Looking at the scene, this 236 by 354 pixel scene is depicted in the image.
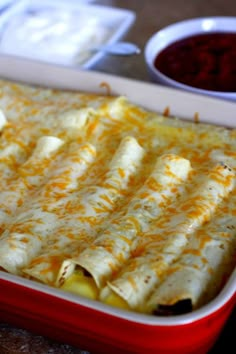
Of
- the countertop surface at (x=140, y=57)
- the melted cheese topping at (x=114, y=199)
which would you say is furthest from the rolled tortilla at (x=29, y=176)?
the countertop surface at (x=140, y=57)

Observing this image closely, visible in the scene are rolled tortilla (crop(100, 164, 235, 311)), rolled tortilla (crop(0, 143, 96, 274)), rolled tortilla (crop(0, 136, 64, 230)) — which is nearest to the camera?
rolled tortilla (crop(100, 164, 235, 311))

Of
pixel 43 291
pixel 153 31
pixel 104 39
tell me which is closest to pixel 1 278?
pixel 43 291

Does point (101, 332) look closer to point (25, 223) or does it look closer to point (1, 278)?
point (1, 278)

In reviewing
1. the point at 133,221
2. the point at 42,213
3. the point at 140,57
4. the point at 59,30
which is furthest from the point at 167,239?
the point at 59,30

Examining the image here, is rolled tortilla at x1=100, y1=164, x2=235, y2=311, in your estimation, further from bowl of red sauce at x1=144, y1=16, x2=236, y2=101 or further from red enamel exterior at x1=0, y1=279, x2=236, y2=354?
bowl of red sauce at x1=144, y1=16, x2=236, y2=101

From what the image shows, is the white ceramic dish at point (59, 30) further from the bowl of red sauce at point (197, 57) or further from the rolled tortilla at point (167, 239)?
the rolled tortilla at point (167, 239)

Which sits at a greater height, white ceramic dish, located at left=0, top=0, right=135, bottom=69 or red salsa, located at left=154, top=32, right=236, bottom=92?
red salsa, located at left=154, top=32, right=236, bottom=92

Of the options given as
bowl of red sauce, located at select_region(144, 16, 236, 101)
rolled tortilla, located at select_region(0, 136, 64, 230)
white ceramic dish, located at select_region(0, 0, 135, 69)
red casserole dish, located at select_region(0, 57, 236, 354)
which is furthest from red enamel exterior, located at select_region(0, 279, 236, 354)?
white ceramic dish, located at select_region(0, 0, 135, 69)
